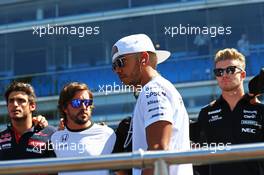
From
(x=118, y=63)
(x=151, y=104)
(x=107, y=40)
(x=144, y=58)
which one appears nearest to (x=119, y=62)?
(x=118, y=63)

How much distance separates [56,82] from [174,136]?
619 inches

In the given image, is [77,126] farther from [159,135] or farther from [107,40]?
[107,40]

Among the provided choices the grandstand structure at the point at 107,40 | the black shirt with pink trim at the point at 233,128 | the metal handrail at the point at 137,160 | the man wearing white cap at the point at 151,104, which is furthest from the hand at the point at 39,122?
the grandstand structure at the point at 107,40

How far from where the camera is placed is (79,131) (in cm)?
314

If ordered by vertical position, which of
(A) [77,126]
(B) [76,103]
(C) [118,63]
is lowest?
(A) [77,126]

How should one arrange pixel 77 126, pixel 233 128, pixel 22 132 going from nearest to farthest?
1. pixel 233 128
2. pixel 77 126
3. pixel 22 132

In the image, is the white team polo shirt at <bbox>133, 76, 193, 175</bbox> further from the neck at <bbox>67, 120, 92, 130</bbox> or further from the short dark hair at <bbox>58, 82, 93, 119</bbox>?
the short dark hair at <bbox>58, 82, 93, 119</bbox>

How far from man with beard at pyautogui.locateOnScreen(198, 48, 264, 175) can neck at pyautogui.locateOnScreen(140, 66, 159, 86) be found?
829 millimetres

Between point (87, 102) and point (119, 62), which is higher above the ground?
point (119, 62)

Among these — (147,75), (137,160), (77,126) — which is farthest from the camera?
(77,126)

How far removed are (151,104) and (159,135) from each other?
5.6 inches

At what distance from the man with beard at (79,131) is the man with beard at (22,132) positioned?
0.17 meters

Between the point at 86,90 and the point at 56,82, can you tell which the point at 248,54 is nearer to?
the point at 56,82

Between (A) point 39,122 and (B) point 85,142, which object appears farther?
(A) point 39,122
